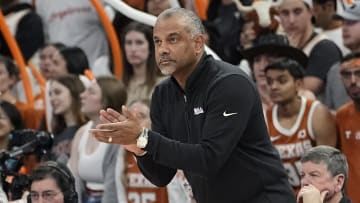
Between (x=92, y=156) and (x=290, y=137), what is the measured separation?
143 cm

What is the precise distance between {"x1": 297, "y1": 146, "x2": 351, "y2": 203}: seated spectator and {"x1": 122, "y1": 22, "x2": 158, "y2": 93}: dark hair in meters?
2.43

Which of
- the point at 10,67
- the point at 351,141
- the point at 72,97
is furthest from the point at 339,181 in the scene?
the point at 10,67

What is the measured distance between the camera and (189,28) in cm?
502

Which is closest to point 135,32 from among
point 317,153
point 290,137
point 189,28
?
point 290,137

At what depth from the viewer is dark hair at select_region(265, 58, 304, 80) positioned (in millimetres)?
7457

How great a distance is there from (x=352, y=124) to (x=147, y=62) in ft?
6.27

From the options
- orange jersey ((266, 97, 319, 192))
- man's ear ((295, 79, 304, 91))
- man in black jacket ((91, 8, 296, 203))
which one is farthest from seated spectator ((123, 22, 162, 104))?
man in black jacket ((91, 8, 296, 203))

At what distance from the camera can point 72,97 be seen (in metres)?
8.55

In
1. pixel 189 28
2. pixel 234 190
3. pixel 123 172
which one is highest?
pixel 189 28

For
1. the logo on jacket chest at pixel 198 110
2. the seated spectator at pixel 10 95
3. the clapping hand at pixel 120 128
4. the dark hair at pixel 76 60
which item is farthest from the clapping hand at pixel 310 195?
the seated spectator at pixel 10 95

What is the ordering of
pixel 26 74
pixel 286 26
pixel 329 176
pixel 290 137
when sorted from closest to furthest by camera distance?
pixel 329 176 < pixel 290 137 < pixel 286 26 < pixel 26 74

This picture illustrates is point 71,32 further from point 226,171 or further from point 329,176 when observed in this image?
point 226,171

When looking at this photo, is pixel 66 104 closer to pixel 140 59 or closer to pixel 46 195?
pixel 140 59

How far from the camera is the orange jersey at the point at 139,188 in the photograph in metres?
7.42
